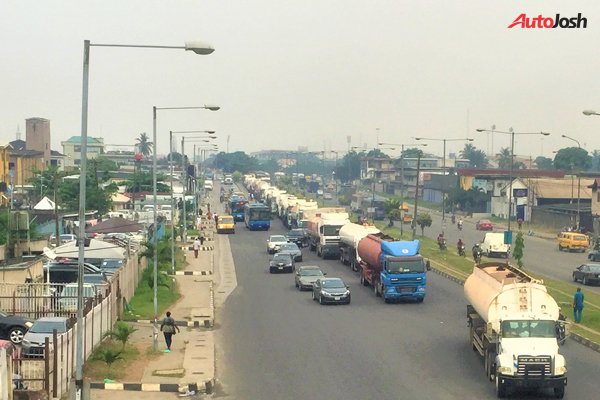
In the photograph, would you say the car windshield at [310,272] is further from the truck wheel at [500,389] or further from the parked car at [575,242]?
the parked car at [575,242]

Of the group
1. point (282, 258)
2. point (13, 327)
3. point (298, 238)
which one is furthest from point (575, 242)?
point (13, 327)

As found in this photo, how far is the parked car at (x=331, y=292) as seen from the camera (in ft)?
137

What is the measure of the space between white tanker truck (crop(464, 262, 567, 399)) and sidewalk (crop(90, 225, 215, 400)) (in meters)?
7.31

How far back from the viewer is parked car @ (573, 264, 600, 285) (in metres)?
50.9

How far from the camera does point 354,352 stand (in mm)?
A: 29750

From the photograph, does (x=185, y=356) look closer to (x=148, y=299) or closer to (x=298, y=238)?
(x=148, y=299)

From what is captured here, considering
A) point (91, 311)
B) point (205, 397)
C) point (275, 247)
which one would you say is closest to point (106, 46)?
point (205, 397)

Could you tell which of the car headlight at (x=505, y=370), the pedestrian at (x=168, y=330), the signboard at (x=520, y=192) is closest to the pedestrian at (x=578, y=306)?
the car headlight at (x=505, y=370)

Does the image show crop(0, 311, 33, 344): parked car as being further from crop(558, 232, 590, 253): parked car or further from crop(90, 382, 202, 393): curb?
crop(558, 232, 590, 253): parked car

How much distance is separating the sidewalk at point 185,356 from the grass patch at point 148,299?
17.2 inches

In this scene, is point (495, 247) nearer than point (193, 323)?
No

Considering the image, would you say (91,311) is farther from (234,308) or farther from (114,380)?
(234,308)

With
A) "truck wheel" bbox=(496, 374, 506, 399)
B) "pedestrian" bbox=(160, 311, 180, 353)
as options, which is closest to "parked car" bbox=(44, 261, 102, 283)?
"pedestrian" bbox=(160, 311, 180, 353)

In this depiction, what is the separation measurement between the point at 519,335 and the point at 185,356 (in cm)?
1063
